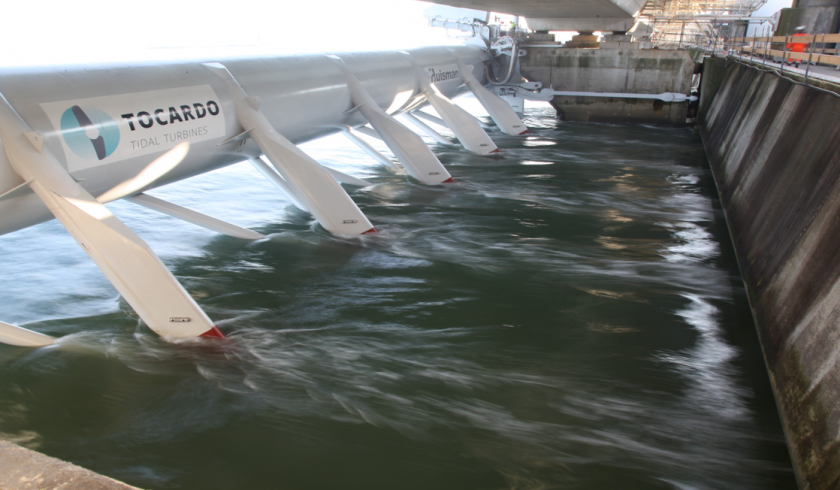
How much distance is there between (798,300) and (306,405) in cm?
377

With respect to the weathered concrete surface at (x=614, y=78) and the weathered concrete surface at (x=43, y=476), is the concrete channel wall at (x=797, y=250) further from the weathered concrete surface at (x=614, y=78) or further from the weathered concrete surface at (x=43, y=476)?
the weathered concrete surface at (x=614, y=78)

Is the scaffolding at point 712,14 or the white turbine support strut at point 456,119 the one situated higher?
the scaffolding at point 712,14

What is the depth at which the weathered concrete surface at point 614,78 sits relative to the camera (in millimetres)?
20781

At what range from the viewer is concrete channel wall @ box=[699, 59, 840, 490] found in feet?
→ 11.6

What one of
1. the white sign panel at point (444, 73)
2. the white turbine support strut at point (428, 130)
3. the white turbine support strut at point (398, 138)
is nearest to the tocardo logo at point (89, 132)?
the white turbine support strut at point (398, 138)

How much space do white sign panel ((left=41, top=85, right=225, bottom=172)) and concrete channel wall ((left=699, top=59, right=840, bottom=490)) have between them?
6.17 m

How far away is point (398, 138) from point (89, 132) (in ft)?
20.9

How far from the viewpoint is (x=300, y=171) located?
8016mm

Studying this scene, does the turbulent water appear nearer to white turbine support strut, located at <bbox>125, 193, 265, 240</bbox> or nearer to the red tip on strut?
the red tip on strut

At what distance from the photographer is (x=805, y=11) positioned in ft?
70.3

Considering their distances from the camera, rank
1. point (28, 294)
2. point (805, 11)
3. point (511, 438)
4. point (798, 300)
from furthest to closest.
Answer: point (805, 11)
point (28, 294)
point (798, 300)
point (511, 438)

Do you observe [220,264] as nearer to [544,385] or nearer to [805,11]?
[544,385]

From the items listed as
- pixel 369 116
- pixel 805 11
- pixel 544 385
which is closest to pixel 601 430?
pixel 544 385

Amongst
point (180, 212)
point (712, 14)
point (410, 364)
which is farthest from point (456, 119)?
point (712, 14)
